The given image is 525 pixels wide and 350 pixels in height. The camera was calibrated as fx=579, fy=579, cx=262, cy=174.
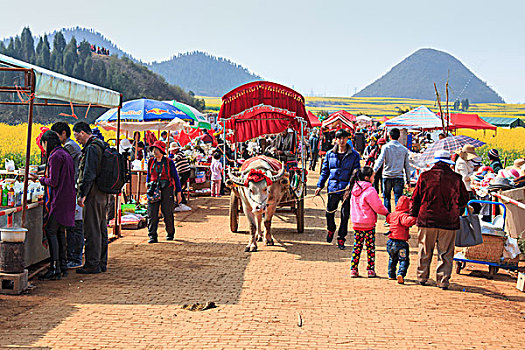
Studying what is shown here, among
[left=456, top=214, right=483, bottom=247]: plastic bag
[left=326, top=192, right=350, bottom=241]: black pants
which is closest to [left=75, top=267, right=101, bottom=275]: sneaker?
[left=326, top=192, right=350, bottom=241]: black pants

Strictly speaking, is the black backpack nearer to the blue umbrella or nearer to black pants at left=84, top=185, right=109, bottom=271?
black pants at left=84, top=185, right=109, bottom=271

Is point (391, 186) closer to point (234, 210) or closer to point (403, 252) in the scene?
point (234, 210)

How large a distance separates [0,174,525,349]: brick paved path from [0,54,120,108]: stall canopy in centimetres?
268

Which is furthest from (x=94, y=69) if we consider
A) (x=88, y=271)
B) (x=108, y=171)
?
(x=88, y=271)

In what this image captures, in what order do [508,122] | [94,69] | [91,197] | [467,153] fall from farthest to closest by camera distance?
[94,69]
[508,122]
[467,153]
[91,197]

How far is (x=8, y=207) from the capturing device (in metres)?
8.10

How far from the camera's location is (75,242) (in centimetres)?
880

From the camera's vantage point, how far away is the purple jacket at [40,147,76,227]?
8289mm

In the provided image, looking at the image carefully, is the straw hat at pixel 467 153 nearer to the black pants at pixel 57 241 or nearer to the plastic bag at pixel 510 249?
the plastic bag at pixel 510 249

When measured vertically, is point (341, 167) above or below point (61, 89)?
below

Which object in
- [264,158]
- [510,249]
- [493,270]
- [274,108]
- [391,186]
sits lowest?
[493,270]

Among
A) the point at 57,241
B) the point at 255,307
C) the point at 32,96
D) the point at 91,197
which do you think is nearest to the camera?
the point at 255,307

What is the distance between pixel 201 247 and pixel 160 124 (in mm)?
7775

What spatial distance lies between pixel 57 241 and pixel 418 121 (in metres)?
16.0
